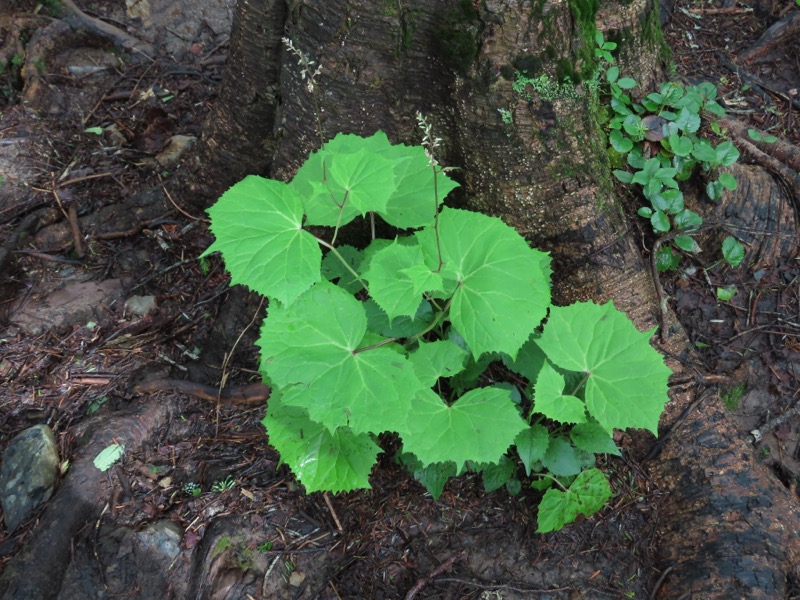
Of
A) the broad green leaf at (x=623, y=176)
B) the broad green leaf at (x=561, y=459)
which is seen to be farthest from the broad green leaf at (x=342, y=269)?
the broad green leaf at (x=623, y=176)

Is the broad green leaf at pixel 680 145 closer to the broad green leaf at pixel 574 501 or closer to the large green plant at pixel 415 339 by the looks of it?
the large green plant at pixel 415 339

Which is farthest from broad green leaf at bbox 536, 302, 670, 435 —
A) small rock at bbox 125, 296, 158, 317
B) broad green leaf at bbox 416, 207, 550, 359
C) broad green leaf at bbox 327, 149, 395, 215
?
small rock at bbox 125, 296, 158, 317

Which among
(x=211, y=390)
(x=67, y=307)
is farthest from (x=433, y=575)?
(x=67, y=307)

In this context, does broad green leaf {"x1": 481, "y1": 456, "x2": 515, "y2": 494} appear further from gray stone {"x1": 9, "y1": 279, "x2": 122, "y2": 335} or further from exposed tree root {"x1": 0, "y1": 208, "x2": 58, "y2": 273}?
exposed tree root {"x1": 0, "y1": 208, "x2": 58, "y2": 273}

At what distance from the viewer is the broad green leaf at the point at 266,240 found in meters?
2.04

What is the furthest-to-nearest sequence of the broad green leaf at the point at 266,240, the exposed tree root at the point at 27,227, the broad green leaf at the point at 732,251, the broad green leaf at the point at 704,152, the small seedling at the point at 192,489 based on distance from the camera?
1. the exposed tree root at the point at 27,227
2. the broad green leaf at the point at 732,251
3. the broad green leaf at the point at 704,152
4. the small seedling at the point at 192,489
5. the broad green leaf at the point at 266,240

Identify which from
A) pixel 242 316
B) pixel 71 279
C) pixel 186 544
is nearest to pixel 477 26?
pixel 242 316

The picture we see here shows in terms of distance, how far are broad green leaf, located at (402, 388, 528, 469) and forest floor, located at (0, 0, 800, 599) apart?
0.61 metres

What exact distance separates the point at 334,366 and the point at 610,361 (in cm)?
109

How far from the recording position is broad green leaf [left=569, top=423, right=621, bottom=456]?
7.89ft

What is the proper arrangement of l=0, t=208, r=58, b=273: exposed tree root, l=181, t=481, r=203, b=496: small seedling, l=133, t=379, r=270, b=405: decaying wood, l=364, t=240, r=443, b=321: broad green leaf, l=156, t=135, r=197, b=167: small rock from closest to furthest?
l=364, t=240, r=443, b=321: broad green leaf < l=181, t=481, r=203, b=496: small seedling < l=133, t=379, r=270, b=405: decaying wood < l=0, t=208, r=58, b=273: exposed tree root < l=156, t=135, r=197, b=167: small rock

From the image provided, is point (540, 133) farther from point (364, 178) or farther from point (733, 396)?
point (733, 396)

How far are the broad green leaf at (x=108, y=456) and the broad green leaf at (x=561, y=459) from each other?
197 centimetres

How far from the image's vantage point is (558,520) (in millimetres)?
2389
